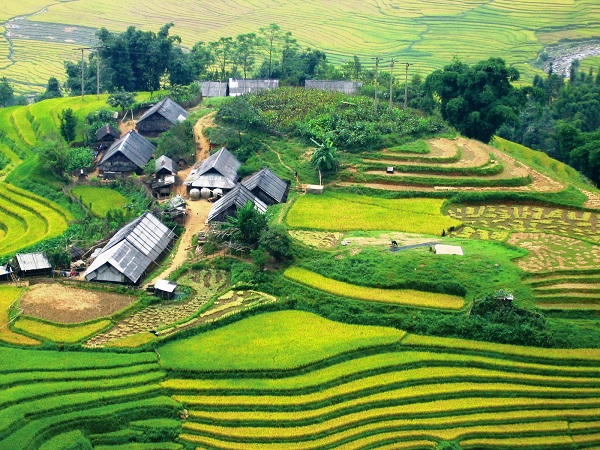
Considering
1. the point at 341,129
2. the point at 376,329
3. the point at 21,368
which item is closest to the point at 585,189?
the point at 341,129

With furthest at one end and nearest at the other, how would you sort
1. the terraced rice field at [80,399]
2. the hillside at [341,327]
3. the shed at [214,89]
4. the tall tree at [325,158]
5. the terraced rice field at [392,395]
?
the shed at [214,89] → the tall tree at [325,158] → the hillside at [341,327] → the terraced rice field at [392,395] → the terraced rice field at [80,399]

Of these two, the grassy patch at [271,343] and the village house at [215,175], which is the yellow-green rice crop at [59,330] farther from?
the village house at [215,175]

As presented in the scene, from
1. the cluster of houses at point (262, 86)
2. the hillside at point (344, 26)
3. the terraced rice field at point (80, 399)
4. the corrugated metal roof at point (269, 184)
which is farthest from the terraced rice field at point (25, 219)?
the hillside at point (344, 26)

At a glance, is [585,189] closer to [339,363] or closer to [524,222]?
[524,222]

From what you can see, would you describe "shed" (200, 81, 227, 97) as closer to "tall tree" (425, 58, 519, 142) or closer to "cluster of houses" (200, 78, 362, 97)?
"cluster of houses" (200, 78, 362, 97)

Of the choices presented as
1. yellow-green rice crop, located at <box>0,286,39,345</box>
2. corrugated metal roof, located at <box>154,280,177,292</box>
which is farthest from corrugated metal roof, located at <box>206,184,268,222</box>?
yellow-green rice crop, located at <box>0,286,39,345</box>

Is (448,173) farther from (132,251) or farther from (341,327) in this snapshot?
(132,251)
